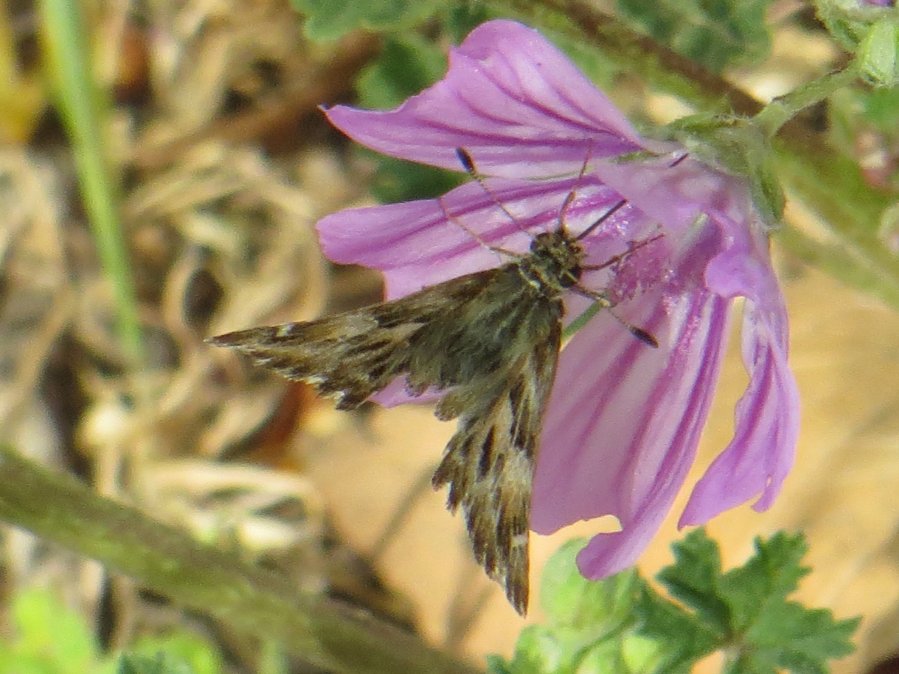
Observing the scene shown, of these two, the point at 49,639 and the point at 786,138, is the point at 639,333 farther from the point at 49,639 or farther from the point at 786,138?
the point at 49,639

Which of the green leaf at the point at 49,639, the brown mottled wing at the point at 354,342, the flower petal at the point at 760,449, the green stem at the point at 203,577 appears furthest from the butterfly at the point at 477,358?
the green leaf at the point at 49,639

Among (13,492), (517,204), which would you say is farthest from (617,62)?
(13,492)

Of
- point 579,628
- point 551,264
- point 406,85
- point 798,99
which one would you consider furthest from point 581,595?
point 406,85

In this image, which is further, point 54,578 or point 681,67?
point 54,578

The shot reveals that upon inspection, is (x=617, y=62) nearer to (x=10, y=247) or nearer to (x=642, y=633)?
(x=642, y=633)

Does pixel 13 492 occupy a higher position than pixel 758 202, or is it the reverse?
pixel 758 202

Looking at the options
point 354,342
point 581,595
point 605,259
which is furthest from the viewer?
Answer: point 605,259

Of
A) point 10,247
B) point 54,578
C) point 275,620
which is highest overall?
point 10,247

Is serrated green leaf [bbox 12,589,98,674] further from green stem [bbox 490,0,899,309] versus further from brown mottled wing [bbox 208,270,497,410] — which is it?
green stem [bbox 490,0,899,309]
